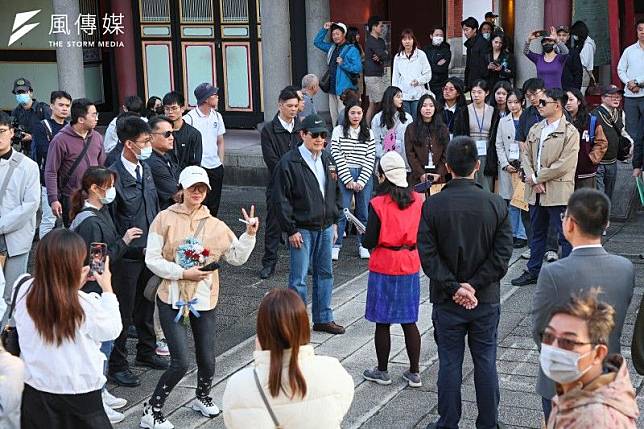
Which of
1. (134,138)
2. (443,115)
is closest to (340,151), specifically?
(443,115)

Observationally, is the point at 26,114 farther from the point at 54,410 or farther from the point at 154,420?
the point at 54,410

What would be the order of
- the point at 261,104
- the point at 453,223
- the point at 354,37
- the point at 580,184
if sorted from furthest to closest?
the point at 261,104, the point at 354,37, the point at 580,184, the point at 453,223

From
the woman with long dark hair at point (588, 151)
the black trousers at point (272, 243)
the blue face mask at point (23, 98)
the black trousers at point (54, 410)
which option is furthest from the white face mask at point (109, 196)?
the blue face mask at point (23, 98)

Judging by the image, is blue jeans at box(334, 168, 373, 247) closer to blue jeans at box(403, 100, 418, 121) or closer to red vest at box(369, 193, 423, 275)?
blue jeans at box(403, 100, 418, 121)

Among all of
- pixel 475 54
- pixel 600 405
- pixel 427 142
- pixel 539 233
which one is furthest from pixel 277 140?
pixel 600 405

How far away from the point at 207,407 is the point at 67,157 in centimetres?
343

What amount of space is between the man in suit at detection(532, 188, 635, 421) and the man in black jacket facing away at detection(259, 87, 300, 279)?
5238mm

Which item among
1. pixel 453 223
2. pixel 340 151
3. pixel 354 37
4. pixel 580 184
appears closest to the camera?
pixel 453 223

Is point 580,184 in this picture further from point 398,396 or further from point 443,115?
point 398,396

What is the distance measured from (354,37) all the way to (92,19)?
5.82 meters

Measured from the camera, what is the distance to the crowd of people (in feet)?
13.7

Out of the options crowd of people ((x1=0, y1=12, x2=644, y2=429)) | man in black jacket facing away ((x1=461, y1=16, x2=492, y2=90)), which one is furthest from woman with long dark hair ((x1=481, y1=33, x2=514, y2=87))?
crowd of people ((x1=0, y1=12, x2=644, y2=429))

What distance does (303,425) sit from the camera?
4.16 m

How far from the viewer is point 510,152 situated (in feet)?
35.8
